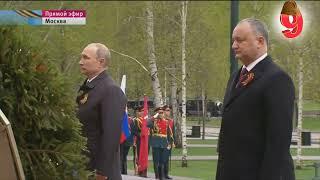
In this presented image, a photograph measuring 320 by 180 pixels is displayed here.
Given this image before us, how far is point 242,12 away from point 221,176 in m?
23.7

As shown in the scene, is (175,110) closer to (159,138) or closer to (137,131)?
(137,131)

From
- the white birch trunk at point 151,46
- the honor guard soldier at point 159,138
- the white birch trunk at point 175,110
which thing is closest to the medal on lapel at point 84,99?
the honor guard soldier at point 159,138

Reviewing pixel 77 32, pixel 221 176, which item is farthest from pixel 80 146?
pixel 77 32

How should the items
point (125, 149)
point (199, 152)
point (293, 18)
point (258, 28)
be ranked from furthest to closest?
point (199, 152) < point (125, 149) < point (293, 18) < point (258, 28)

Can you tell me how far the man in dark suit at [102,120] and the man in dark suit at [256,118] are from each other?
3.22 feet

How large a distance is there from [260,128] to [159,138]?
48.1ft

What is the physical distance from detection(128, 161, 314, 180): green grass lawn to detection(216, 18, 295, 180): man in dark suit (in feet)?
32.5

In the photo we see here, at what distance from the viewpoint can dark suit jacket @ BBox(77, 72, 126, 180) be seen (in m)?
5.68

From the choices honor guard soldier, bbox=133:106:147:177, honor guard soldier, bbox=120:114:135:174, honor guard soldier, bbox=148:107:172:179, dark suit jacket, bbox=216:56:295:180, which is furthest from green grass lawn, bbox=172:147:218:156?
dark suit jacket, bbox=216:56:295:180

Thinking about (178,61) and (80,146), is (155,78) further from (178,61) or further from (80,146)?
(80,146)

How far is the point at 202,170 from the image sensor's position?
1866 centimetres

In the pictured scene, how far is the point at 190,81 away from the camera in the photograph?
27000mm

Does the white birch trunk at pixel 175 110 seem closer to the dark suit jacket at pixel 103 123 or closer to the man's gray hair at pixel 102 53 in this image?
the man's gray hair at pixel 102 53

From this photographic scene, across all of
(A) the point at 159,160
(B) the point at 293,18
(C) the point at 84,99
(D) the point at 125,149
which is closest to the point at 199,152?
(D) the point at 125,149
